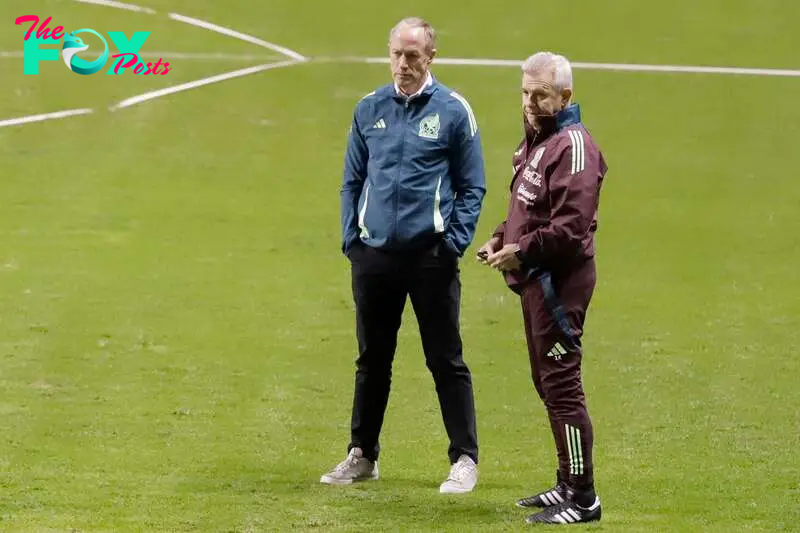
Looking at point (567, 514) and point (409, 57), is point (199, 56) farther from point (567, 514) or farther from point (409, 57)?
point (567, 514)

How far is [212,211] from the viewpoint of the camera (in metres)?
12.4

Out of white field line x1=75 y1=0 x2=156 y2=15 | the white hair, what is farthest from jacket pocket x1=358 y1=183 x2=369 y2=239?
white field line x1=75 y1=0 x2=156 y2=15

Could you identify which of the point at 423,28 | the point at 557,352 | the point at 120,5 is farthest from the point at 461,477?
the point at 120,5

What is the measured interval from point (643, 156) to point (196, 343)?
5839mm

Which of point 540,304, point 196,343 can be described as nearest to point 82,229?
→ point 196,343

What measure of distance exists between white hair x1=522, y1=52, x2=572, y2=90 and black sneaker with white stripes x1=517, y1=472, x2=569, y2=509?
167 centimetres

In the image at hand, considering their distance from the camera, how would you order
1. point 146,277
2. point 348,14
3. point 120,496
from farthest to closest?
1. point 348,14
2. point 146,277
3. point 120,496

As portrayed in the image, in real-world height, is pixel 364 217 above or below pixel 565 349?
above

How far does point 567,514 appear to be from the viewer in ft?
20.2

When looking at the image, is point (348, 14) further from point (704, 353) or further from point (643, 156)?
point (704, 353)

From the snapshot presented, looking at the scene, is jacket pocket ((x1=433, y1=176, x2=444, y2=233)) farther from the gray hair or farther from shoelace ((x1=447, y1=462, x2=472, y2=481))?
shoelace ((x1=447, y1=462, x2=472, y2=481))

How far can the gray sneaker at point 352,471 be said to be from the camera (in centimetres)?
695

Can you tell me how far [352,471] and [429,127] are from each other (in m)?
1.63

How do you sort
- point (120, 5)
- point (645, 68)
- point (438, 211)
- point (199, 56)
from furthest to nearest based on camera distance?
point (120, 5) < point (645, 68) < point (199, 56) < point (438, 211)
